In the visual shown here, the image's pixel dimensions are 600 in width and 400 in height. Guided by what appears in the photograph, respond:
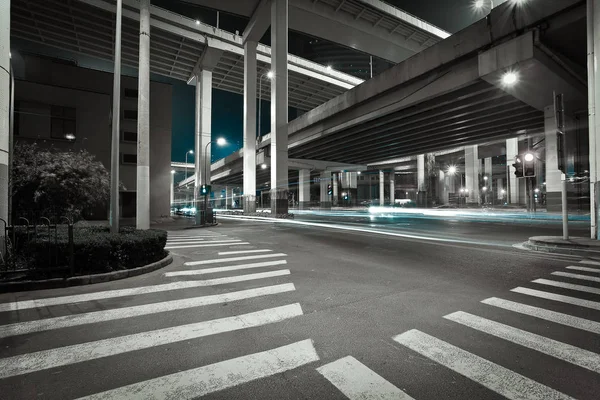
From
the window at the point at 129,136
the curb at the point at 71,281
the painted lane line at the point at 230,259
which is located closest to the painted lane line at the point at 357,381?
the curb at the point at 71,281

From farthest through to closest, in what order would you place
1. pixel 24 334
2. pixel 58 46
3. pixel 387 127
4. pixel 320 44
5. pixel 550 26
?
pixel 320 44 → pixel 58 46 → pixel 387 127 → pixel 550 26 → pixel 24 334

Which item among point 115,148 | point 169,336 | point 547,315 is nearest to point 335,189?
point 115,148

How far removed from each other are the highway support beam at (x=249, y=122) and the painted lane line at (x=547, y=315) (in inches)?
1339

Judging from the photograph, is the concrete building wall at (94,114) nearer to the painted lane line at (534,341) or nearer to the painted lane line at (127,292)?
the painted lane line at (127,292)

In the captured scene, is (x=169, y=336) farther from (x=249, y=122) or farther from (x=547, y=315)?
(x=249, y=122)

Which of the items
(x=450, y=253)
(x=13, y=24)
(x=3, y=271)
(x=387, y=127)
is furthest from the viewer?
(x=13, y=24)

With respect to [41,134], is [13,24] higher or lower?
higher

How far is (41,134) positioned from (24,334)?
95.5ft

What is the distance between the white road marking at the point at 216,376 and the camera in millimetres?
2812

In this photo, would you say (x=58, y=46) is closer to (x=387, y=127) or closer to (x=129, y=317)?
(x=387, y=127)

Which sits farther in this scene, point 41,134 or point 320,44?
point 320,44

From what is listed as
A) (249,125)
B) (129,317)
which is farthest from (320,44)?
(129,317)

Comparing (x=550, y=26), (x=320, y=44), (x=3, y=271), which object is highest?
(x=320, y=44)

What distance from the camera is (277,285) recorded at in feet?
21.3
